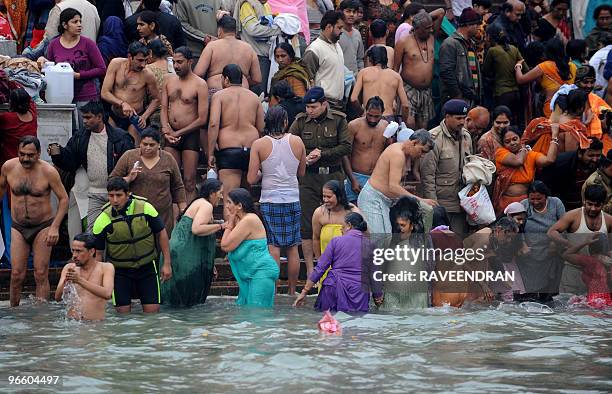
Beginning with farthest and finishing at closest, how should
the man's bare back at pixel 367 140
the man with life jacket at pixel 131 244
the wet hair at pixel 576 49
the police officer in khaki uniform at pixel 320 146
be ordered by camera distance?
1. the wet hair at pixel 576 49
2. the man's bare back at pixel 367 140
3. the police officer in khaki uniform at pixel 320 146
4. the man with life jacket at pixel 131 244

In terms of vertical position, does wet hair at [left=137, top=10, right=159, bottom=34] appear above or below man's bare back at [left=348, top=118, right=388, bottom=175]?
above

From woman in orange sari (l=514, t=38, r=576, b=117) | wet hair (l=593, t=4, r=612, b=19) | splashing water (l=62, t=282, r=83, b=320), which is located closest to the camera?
splashing water (l=62, t=282, r=83, b=320)

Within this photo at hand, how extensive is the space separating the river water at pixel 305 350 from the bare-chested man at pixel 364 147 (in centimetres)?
194

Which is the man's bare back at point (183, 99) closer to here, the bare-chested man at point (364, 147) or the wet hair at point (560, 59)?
the bare-chested man at point (364, 147)

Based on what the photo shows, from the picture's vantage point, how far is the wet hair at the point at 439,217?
15.6 meters

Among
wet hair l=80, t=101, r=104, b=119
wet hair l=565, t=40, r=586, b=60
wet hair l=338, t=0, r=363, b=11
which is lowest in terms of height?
wet hair l=80, t=101, r=104, b=119

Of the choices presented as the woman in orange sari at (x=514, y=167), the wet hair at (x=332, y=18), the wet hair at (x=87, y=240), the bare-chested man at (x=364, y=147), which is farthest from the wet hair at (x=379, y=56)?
the wet hair at (x=87, y=240)

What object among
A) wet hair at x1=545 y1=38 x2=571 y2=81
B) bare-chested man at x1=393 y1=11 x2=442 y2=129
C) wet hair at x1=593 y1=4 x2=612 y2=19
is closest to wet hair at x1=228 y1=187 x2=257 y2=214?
bare-chested man at x1=393 y1=11 x2=442 y2=129

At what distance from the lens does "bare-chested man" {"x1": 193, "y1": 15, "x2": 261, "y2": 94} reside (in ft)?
54.9

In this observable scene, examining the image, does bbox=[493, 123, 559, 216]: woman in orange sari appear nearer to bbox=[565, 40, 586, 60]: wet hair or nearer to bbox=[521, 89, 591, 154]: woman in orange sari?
bbox=[521, 89, 591, 154]: woman in orange sari

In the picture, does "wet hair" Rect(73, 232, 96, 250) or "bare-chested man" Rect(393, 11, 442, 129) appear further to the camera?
"bare-chested man" Rect(393, 11, 442, 129)

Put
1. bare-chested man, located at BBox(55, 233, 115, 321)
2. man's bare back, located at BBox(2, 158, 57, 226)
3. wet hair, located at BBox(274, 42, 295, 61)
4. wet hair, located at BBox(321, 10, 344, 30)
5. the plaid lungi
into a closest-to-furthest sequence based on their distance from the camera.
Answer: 1. bare-chested man, located at BBox(55, 233, 115, 321)
2. man's bare back, located at BBox(2, 158, 57, 226)
3. the plaid lungi
4. wet hair, located at BBox(274, 42, 295, 61)
5. wet hair, located at BBox(321, 10, 344, 30)

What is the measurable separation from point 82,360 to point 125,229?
7.23ft

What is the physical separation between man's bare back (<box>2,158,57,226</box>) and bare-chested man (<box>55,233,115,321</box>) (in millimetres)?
1134
